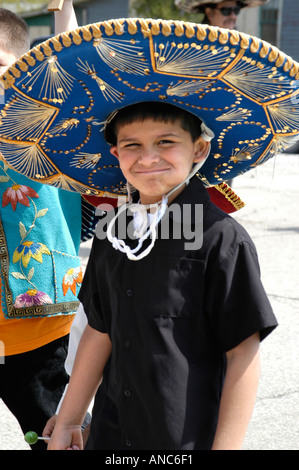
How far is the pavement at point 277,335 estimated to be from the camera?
11.2 ft

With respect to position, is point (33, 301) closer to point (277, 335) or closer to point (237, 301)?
point (237, 301)

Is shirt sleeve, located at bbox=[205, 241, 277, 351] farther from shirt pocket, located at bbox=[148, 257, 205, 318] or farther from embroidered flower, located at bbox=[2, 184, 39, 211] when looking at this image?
embroidered flower, located at bbox=[2, 184, 39, 211]

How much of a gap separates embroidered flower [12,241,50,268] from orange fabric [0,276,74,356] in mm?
189

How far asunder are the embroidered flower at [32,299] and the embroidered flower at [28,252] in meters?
0.10

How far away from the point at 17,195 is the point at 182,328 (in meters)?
0.95

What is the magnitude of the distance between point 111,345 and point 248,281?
48cm

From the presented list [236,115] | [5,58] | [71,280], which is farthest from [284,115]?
[5,58]

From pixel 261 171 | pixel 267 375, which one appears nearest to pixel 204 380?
pixel 267 375

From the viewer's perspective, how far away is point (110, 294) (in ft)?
6.39

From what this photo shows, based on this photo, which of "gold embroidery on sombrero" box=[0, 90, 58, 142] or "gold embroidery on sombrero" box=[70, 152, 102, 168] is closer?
"gold embroidery on sombrero" box=[0, 90, 58, 142]

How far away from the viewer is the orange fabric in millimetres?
2445

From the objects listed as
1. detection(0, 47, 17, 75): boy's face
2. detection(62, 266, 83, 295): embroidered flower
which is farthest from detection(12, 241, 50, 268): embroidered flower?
detection(0, 47, 17, 75): boy's face

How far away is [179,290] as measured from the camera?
1799 millimetres

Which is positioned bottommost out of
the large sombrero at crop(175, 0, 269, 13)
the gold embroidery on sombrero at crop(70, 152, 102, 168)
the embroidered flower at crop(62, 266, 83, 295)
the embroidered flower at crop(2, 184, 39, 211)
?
the embroidered flower at crop(62, 266, 83, 295)
